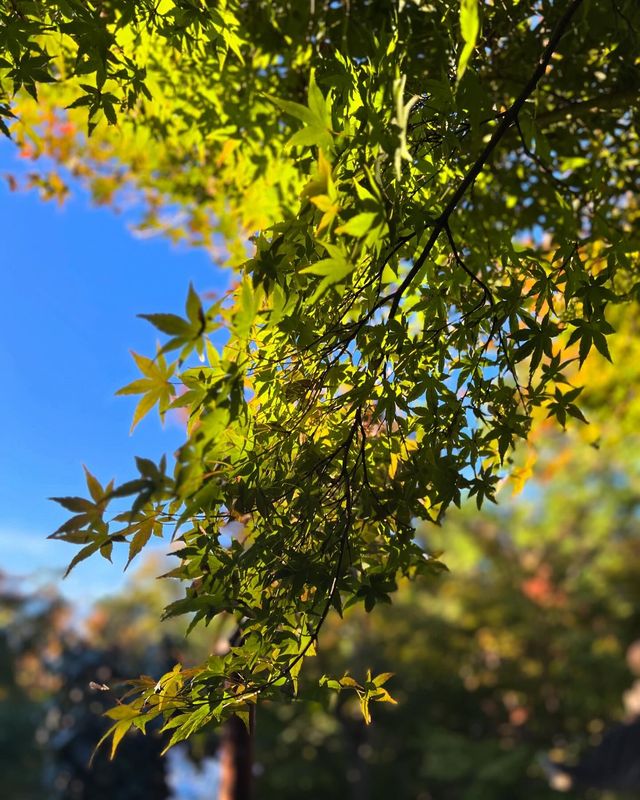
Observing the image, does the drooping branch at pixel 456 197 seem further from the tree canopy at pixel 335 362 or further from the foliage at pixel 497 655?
the foliage at pixel 497 655

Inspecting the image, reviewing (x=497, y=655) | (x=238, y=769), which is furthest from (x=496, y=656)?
(x=238, y=769)

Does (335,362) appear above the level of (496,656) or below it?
below

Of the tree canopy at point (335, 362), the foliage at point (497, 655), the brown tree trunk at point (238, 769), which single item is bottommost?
the tree canopy at point (335, 362)

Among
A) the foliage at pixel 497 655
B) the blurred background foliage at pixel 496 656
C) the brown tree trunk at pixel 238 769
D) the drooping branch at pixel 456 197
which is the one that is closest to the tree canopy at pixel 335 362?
the drooping branch at pixel 456 197

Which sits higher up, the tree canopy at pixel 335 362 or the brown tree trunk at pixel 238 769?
the brown tree trunk at pixel 238 769

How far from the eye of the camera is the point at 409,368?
4.67 ft

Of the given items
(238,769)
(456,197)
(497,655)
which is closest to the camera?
(456,197)

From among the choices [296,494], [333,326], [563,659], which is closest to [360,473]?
[296,494]

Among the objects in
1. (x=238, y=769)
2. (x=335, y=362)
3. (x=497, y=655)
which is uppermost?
(x=497, y=655)

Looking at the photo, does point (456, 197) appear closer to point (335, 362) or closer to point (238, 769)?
point (335, 362)

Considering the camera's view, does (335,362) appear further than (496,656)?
No

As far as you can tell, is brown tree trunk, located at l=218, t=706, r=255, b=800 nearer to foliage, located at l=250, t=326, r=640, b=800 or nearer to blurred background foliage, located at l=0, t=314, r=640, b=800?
blurred background foliage, located at l=0, t=314, r=640, b=800

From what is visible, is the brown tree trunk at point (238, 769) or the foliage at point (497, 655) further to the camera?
the foliage at point (497, 655)

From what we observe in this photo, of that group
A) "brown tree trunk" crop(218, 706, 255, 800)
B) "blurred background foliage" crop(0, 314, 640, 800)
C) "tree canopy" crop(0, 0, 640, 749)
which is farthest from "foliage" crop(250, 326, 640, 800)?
"tree canopy" crop(0, 0, 640, 749)
